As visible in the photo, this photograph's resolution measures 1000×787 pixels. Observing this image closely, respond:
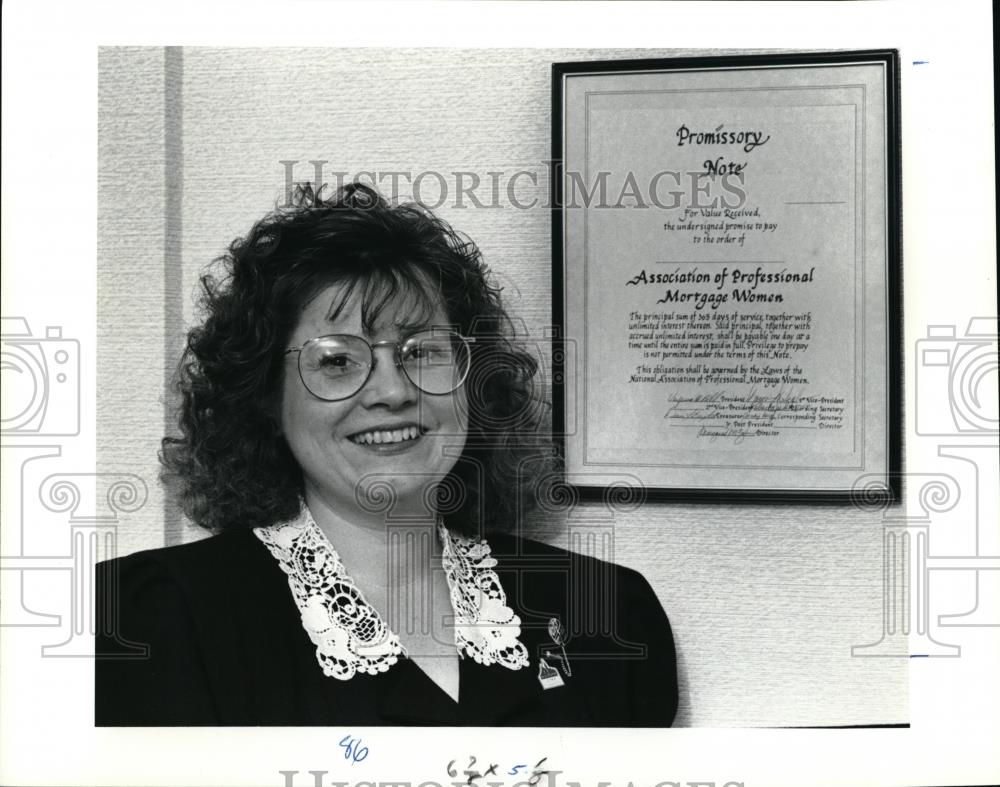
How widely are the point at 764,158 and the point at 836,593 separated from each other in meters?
0.49

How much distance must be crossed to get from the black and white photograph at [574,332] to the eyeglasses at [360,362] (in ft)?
0.12

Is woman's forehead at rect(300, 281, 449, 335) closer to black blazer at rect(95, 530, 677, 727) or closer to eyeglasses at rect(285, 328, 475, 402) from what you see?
eyeglasses at rect(285, 328, 475, 402)

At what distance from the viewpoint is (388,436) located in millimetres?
881

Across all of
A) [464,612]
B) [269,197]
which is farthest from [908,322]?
[269,197]

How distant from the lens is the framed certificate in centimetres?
91

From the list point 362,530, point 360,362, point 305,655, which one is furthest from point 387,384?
point 305,655

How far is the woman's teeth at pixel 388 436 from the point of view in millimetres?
877

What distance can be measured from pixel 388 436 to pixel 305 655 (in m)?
0.24

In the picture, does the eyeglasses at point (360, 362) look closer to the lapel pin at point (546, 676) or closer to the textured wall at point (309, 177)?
the textured wall at point (309, 177)

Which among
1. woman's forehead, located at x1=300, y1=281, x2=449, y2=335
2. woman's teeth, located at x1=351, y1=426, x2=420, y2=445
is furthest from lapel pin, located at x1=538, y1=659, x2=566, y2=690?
woman's forehead, located at x1=300, y1=281, x2=449, y2=335

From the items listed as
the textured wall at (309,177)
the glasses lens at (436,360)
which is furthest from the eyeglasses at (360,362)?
the textured wall at (309,177)

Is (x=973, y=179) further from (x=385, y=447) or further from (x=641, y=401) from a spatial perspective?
(x=385, y=447)

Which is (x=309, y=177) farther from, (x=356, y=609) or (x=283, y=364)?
(x=356, y=609)

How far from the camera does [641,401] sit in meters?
0.92
